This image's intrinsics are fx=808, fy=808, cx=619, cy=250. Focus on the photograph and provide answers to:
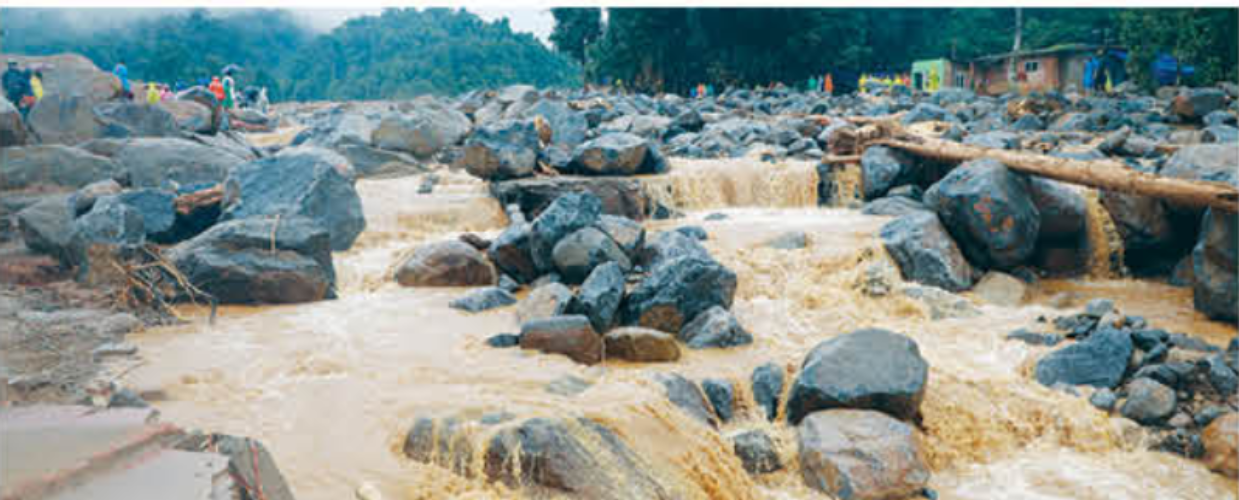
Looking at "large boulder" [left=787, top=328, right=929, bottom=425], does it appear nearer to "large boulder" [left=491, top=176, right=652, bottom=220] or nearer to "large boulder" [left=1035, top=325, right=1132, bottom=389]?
"large boulder" [left=1035, top=325, right=1132, bottom=389]

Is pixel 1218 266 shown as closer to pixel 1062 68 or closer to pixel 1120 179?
pixel 1120 179

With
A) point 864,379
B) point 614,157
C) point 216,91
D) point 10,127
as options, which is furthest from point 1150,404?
point 216,91

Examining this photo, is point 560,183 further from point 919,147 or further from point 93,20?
point 93,20

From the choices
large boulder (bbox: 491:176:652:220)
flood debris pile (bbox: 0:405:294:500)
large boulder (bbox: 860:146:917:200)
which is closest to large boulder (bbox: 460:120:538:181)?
large boulder (bbox: 491:176:652:220)

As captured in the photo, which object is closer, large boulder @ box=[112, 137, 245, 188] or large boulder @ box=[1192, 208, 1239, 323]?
large boulder @ box=[1192, 208, 1239, 323]

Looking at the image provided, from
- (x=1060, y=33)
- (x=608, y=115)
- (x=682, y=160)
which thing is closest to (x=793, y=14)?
(x=1060, y=33)

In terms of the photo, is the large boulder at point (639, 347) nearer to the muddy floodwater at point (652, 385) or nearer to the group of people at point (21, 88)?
the muddy floodwater at point (652, 385)

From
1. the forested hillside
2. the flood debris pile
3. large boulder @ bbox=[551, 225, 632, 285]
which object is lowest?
large boulder @ bbox=[551, 225, 632, 285]

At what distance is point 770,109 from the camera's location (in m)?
21.5

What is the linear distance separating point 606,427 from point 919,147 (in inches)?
312

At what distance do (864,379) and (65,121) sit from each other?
1191 cm

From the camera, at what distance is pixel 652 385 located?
15.5 ft

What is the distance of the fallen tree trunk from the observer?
655 centimetres

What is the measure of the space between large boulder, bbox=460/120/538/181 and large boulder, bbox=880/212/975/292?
4.91 m
